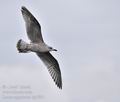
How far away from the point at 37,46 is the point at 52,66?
8.67 feet

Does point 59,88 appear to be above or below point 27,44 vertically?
below

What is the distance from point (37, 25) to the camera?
21.1 m

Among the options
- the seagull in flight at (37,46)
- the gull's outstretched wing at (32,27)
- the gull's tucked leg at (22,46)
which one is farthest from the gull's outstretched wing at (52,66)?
the gull's tucked leg at (22,46)

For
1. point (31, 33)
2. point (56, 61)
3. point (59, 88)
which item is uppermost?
point (31, 33)

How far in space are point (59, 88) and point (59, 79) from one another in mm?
580

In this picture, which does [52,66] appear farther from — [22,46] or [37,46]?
[22,46]

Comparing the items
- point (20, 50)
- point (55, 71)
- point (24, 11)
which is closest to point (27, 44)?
point (20, 50)

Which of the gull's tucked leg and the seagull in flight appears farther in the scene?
the seagull in flight

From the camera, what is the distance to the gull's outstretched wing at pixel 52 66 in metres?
22.2

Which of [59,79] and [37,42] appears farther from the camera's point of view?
[59,79]

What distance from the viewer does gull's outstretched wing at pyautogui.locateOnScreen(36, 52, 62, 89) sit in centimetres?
2219

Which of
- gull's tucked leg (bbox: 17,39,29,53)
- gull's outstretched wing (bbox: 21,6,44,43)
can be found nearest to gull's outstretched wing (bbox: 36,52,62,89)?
gull's outstretched wing (bbox: 21,6,44,43)

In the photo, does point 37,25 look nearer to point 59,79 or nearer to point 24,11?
point 24,11

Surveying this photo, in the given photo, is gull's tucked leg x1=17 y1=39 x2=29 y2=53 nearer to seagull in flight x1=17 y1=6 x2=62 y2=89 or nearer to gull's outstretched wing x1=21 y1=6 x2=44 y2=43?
seagull in flight x1=17 y1=6 x2=62 y2=89
